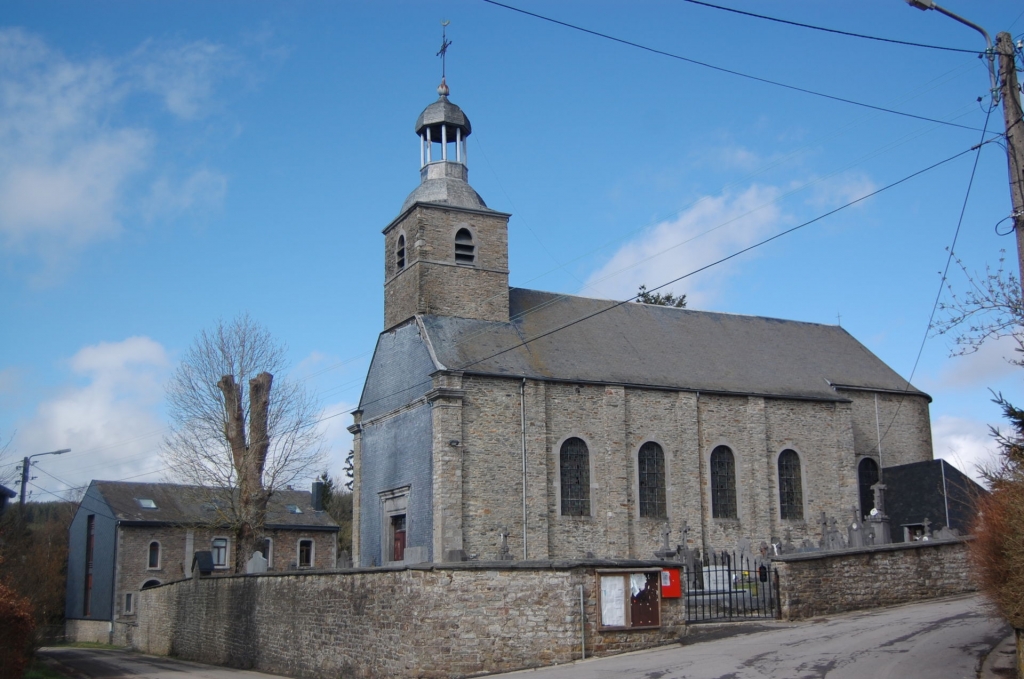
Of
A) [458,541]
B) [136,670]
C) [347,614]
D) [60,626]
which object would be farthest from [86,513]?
[347,614]

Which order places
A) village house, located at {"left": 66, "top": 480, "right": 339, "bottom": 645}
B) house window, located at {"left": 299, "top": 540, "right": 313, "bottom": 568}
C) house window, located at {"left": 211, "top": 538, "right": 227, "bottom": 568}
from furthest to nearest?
1. house window, located at {"left": 299, "top": 540, "right": 313, "bottom": 568}
2. house window, located at {"left": 211, "top": 538, "right": 227, "bottom": 568}
3. village house, located at {"left": 66, "top": 480, "right": 339, "bottom": 645}

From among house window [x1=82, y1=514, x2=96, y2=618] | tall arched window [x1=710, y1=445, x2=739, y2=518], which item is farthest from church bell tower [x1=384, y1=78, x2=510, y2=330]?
house window [x1=82, y1=514, x2=96, y2=618]

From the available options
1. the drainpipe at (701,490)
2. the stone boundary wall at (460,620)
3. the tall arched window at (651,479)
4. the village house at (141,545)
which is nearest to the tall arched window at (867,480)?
the drainpipe at (701,490)

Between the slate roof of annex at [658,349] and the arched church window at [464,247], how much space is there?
2.12 meters

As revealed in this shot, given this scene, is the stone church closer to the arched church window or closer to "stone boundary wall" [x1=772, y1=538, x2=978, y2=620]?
the arched church window

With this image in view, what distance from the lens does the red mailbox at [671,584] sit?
1762cm

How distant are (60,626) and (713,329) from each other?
3799cm

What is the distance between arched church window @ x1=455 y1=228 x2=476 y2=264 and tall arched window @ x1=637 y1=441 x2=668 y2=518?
26.6 ft

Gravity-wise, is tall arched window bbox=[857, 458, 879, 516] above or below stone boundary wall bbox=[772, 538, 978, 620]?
above

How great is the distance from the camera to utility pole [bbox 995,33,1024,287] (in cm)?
1120

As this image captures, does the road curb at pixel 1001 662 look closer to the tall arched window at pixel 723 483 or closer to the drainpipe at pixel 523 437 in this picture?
the drainpipe at pixel 523 437

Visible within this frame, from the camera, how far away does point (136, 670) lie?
25.9m

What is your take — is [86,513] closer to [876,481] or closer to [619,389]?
[619,389]

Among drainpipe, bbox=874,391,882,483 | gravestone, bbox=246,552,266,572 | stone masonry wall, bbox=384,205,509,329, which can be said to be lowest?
gravestone, bbox=246,552,266,572
